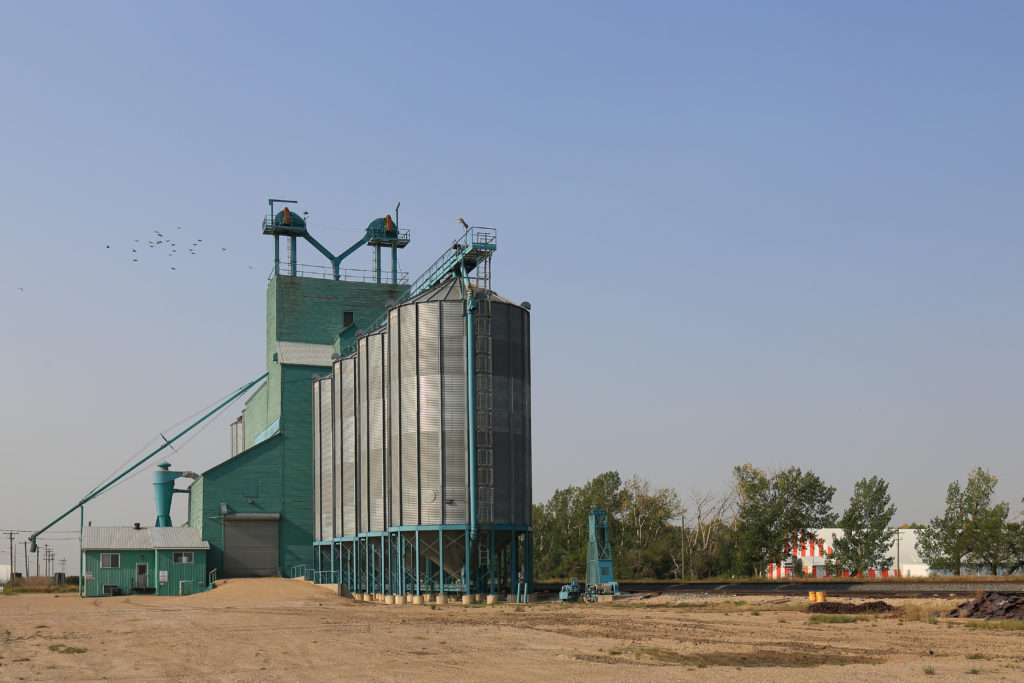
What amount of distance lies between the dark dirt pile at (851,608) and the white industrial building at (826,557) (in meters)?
53.7

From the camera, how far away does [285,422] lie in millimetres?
78625

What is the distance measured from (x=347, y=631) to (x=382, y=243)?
55590 mm

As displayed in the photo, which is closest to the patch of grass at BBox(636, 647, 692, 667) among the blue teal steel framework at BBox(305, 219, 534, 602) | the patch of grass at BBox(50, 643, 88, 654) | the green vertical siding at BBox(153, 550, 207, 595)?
the patch of grass at BBox(50, 643, 88, 654)

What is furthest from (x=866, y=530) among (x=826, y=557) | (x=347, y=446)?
(x=347, y=446)

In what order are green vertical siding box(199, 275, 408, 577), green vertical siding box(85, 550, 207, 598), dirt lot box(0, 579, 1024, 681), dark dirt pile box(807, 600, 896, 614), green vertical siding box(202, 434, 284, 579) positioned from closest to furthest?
1. dirt lot box(0, 579, 1024, 681)
2. dark dirt pile box(807, 600, 896, 614)
3. green vertical siding box(85, 550, 207, 598)
4. green vertical siding box(202, 434, 284, 579)
5. green vertical siding box(199, 275, 408, 577)

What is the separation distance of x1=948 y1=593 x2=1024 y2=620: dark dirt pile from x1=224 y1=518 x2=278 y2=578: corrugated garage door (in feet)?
164

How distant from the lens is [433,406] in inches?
2261

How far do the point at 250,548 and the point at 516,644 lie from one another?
47475 mm

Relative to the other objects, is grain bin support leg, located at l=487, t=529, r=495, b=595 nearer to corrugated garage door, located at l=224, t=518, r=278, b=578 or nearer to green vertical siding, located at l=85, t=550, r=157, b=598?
corrugated garage door, located at l=224, t=518, r=278, b=578

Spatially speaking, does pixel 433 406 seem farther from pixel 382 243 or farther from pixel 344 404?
pixel 382 243

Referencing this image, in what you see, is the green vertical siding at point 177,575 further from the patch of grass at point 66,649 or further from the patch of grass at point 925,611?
the patch of grass at point 925,611

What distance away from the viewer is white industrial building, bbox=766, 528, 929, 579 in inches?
3809

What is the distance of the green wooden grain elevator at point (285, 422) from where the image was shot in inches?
2945

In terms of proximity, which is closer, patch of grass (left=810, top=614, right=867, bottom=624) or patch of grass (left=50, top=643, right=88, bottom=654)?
patch of grass (left=50, top=643, right=88, bottom=654)
